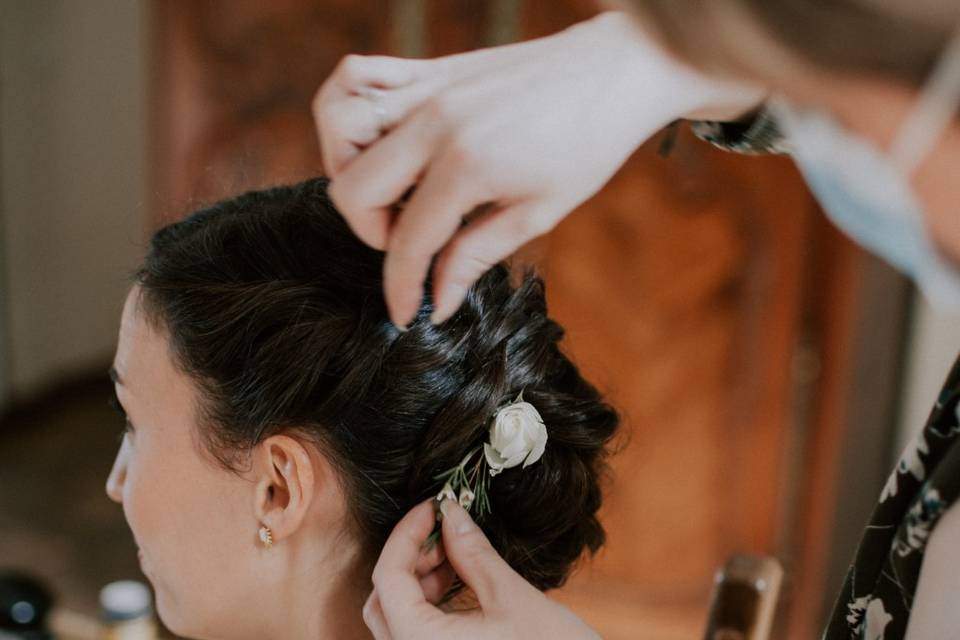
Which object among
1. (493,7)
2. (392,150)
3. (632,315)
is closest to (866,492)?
(632,315)

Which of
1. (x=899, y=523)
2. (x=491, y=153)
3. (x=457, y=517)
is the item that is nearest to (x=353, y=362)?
(x=457, y=517)

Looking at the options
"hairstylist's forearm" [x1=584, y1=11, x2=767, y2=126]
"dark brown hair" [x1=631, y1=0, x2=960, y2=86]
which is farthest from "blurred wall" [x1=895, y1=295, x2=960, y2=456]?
"dark brown hair" [x1=631, y1=0, x2=960, y2=86]

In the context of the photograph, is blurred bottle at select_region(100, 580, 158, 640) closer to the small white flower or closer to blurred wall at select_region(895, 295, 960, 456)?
the small white flower

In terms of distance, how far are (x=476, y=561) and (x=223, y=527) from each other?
1.01ft

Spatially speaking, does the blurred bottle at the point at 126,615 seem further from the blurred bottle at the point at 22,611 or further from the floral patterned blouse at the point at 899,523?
the floral patterned blouse at the point at 899,523

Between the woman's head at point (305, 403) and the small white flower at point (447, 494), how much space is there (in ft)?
0.11

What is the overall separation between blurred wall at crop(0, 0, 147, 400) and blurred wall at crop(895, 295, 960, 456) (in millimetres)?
2454

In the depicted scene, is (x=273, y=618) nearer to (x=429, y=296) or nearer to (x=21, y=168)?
(x=429, y=296)

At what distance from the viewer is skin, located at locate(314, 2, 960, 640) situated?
2.12 ft

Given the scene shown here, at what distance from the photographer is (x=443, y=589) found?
0.89 m

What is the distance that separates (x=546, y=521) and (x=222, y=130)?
5.75 ft

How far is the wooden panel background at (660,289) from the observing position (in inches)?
86.0

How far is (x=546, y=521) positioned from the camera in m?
1.00

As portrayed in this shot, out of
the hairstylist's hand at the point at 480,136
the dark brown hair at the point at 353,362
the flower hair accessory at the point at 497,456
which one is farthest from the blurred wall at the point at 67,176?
the hairstylist's hand at the point at 480,136
